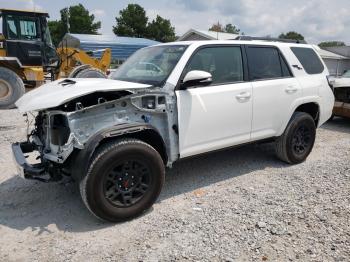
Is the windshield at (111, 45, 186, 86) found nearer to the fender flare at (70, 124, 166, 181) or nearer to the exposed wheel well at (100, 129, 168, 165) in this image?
the exposed wheel well at (100, 129, 168, 165)

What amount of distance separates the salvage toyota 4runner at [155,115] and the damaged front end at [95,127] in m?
0.01

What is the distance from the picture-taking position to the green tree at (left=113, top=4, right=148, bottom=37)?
51844 millimetres

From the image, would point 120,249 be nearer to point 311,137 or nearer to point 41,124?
point 41,124

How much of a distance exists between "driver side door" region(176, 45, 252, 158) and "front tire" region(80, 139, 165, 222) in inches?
21.2

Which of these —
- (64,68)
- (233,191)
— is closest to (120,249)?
(233,191)

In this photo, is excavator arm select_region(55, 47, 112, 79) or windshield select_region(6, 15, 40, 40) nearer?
windshield select_region(6, 15, 40, 40)

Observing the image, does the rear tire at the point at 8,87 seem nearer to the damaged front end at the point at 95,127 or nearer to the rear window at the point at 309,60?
the damaged front end at the point at 95,127

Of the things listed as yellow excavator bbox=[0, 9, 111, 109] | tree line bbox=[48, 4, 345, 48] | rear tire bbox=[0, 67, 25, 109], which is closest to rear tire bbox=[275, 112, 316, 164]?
yellow excavator bbox=[0, 9, 111, 109]

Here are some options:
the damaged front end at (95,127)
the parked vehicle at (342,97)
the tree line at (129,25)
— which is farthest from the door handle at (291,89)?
the tree line at (129,25)

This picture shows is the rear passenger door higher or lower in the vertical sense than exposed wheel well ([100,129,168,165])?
higher

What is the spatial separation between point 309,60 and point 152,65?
273 cm

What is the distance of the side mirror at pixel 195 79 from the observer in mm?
3742

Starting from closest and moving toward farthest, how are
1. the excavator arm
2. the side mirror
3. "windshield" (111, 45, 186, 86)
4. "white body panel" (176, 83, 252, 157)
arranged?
the side mirror, "white body panel" (176, 83, 252, 157), "windshield" (111, 45, 186, 86), the excavator arm

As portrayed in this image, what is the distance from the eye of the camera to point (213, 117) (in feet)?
13.7
